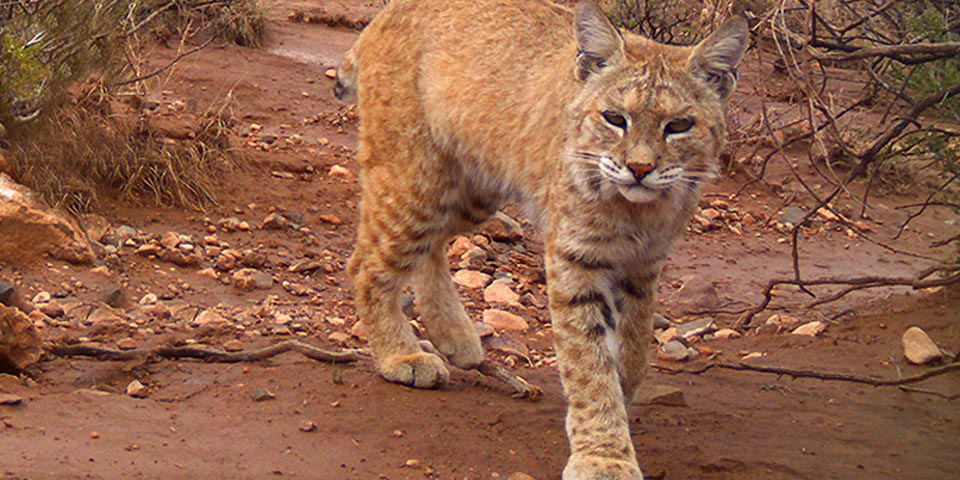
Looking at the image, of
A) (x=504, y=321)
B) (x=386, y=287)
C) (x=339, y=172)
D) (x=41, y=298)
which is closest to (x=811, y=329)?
(x=504, y=321)

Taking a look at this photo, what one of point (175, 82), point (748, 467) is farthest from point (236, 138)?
point (748, 467)

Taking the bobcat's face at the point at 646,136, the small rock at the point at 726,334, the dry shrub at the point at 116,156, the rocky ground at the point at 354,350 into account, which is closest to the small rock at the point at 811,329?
the rocky ground at the point at 354,350

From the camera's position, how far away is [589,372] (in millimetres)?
3969

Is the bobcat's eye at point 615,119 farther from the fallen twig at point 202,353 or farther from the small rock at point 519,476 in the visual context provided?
the fallen twig at point 202,353

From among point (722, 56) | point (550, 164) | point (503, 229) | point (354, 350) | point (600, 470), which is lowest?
point (503, 229)

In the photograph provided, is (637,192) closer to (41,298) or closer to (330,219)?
(41,298)

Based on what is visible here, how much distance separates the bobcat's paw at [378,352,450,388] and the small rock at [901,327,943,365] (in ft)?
6.95

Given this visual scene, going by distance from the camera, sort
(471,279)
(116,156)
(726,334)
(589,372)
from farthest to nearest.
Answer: (471,279)
(116,156)
(726,334)
(589,372)

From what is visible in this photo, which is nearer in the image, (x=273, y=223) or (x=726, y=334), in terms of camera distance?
(x=726, y=334)

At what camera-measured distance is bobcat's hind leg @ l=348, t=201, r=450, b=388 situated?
493 centimetres

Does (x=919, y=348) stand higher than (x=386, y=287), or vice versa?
(x=386, y=287)

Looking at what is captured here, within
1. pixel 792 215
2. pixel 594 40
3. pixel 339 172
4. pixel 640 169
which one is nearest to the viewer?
pixel 640 169

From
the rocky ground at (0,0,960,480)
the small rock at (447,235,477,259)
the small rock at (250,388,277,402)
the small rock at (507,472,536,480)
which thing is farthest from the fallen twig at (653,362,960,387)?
the small rock at (447,235,477,259)

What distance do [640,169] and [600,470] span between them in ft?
3.32
